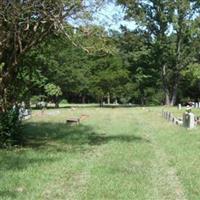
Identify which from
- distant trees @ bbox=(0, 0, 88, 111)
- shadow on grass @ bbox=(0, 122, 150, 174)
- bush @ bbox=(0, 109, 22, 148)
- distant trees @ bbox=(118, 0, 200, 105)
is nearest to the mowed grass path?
shadow on grass @ bbox=(0, 122, 150, 174)

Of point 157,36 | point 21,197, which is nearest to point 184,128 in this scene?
point 21,197

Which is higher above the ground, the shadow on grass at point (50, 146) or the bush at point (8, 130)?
the bush at point (8, 130)

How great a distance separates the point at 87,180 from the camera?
11.6 m

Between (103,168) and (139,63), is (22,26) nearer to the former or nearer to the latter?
(103,168)

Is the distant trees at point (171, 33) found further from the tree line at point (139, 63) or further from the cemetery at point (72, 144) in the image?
the cemetery at point (72, 144)

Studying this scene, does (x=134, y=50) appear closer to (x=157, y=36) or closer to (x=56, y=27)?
(x=157, y=36)

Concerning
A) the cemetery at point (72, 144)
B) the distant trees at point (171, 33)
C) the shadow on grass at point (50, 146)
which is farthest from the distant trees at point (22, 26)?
the distant trees at point (171, 33)

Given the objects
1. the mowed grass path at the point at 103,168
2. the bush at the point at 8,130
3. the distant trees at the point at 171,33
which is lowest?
the mowed grass path at the point at 103,168

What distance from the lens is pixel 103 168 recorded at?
43.0 feet

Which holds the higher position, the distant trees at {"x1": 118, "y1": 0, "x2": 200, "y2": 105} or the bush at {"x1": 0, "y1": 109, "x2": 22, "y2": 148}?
the distant trees at {"x1": 118, "y1": 0, "x2": 200, "y2": 105}

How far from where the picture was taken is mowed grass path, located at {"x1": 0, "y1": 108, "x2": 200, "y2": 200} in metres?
10.3

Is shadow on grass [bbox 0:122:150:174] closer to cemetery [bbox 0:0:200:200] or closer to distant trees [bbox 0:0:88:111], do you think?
cemetery [bbox 0:0:200:200]

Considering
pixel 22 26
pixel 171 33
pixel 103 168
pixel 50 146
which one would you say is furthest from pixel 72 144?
pixel 171 33

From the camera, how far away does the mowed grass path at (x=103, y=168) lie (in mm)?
10281
